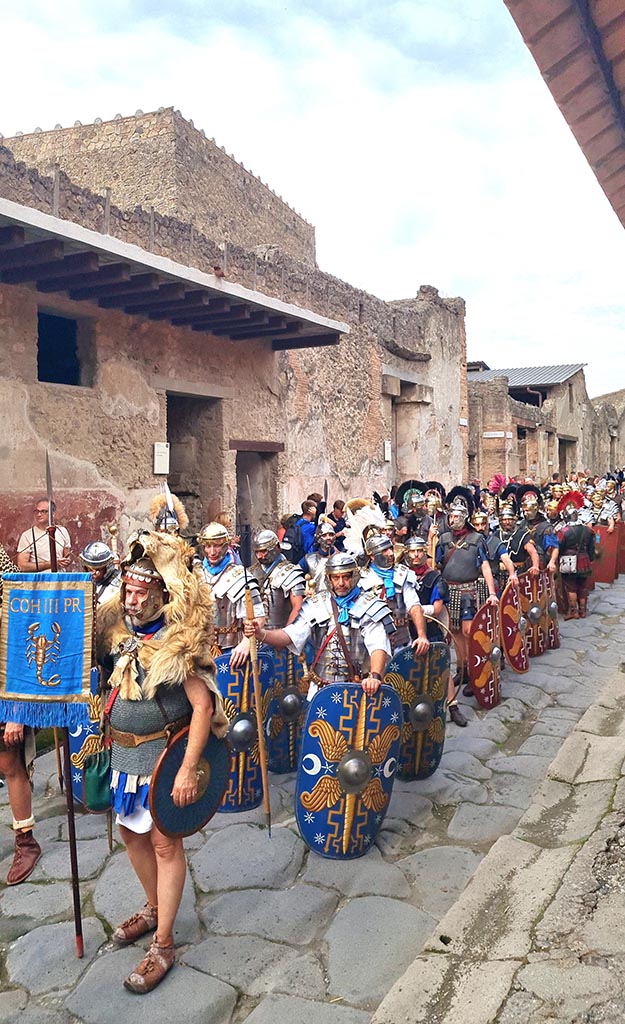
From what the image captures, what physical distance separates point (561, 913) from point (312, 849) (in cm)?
121

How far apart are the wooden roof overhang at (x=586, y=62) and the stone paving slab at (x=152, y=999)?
10.1ft

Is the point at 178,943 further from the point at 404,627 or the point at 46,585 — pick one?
the point at 404,627

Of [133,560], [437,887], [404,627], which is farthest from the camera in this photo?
[404,627]

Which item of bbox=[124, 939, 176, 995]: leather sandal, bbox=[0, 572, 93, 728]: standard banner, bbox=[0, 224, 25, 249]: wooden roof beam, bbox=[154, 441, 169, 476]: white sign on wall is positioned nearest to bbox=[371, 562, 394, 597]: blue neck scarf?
bbox=[0, 572, 93, 728]: standard banner

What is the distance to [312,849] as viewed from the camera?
3656 mm

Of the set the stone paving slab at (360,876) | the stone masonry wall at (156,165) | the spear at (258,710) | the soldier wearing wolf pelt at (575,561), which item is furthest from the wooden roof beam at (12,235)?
the stone masonry wall at (156,165)

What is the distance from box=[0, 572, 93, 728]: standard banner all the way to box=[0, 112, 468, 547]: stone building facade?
1209 mm

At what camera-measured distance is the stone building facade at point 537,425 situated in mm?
21156

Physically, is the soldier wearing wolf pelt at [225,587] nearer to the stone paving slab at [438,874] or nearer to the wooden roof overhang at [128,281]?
the stone paving slab at [438,874]

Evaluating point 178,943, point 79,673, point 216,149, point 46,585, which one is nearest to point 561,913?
point 178,943

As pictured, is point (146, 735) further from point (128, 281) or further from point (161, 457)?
point (161, 457)

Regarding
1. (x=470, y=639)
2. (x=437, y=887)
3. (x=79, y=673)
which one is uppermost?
(x=79, y=673)

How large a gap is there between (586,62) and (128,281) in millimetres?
5812

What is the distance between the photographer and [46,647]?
10.1 feet
